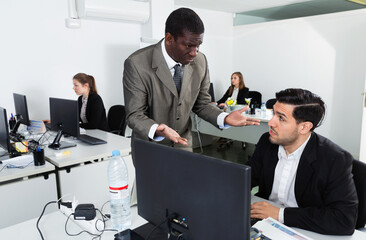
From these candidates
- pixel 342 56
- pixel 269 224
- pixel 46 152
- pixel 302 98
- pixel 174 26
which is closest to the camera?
pixel 269 224

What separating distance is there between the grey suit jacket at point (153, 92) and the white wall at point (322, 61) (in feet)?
13.0

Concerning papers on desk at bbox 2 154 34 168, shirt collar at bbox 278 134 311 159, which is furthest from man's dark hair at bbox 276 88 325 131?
papers on desk at bbox 2 154 34 168

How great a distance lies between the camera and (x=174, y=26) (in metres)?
1.31

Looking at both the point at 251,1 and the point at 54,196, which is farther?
the point at 251,1

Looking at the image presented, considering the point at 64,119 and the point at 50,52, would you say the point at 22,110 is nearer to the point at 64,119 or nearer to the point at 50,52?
the point at 64,119

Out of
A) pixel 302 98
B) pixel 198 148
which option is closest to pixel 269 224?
pixel 302 98

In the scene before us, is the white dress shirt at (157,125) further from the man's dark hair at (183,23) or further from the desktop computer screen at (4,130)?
the desktop computer screen at (4,130)

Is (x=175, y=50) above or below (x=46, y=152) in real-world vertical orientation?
above

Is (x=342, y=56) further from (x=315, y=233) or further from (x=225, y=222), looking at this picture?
(x=225, y=222)

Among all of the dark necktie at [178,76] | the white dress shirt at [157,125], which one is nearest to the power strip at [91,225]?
the white dress shirt at [157,125]

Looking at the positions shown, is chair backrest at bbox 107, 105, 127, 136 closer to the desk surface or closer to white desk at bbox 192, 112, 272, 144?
the desk surface

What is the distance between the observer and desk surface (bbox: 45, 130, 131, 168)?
89.0 inches

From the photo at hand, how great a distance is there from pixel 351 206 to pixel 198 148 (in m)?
4.18

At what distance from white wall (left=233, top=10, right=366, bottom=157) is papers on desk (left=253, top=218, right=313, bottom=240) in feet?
13.8
